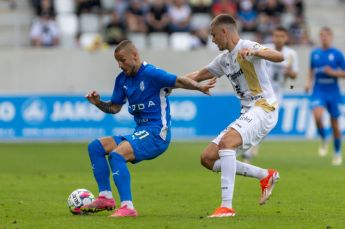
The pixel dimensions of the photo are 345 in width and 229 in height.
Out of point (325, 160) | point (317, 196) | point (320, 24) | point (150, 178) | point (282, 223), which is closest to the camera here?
point (282, 223)

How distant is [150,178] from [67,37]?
12735 millimetres

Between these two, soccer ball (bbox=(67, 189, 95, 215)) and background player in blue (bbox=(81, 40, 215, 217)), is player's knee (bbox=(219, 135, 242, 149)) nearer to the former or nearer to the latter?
background player in blue (bbox=(81, 40, 215, 217))

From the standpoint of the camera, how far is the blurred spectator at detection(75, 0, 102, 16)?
28891mm

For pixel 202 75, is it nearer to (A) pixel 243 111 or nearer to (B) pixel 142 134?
(A) pixel 243 111

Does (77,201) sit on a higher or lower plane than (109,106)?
lower

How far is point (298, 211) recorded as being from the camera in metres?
11.2

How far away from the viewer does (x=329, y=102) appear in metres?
19.3

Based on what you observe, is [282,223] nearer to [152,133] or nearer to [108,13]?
[152,133]

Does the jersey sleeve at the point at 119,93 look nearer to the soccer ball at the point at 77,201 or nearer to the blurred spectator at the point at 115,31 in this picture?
the soccer ball at the point at 77,201

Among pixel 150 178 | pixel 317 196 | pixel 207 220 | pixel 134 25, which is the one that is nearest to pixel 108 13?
pixel 134 25

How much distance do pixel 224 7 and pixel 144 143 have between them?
61.1ft

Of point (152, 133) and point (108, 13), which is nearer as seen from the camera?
point (152, 133)

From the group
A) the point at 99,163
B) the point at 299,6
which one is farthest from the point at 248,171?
the point at 299,6

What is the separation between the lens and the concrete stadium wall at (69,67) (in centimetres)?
2698
